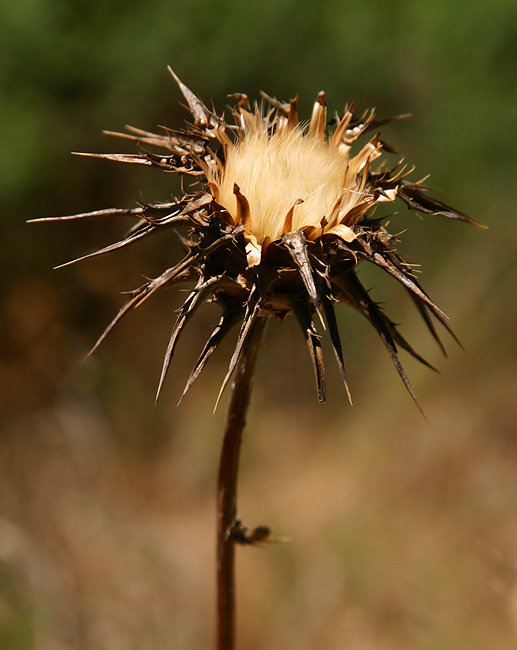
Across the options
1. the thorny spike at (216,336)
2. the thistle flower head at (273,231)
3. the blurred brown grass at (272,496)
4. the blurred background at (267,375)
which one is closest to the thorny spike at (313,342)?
the thistle flower head at (273,231)

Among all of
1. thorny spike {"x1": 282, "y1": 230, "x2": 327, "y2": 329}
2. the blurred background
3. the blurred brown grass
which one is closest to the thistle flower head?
thorny spike {"x1": 282, "y1": 230, "x2": 327, "y2": 329}

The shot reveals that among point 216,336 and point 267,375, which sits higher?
point 267,375

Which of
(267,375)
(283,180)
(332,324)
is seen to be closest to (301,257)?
(332,324)

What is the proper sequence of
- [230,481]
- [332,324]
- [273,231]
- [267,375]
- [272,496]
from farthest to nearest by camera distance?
1. [267,375]
2. [272,496]
3. [230,481]
4. [273,231]
5. [332,324]

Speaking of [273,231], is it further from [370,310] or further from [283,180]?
[370,310]

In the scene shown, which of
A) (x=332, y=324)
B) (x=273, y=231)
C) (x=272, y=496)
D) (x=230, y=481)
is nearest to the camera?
(x=332, y=324)

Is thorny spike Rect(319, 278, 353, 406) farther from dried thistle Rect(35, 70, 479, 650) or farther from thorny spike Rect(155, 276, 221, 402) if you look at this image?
thorny spike Rect(155, 276, 221, 402)

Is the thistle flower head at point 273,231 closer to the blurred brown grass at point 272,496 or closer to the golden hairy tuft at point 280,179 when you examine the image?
the golden hairy tuft at point 280,179
